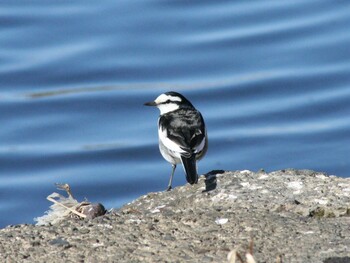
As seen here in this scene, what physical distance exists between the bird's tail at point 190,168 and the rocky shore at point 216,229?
450 mm

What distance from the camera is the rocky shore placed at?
20.3 ft

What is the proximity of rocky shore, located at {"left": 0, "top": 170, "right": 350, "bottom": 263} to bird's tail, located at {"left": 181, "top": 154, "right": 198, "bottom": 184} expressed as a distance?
45 centimetres

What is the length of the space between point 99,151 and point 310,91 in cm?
287

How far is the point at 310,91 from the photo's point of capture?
14602 mm

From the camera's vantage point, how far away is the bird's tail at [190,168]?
318 inches

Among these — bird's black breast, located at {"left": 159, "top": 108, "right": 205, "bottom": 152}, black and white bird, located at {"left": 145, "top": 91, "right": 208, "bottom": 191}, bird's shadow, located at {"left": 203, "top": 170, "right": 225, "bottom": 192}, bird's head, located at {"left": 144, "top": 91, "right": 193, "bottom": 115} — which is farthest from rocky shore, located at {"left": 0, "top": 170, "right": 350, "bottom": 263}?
bird's head, located at {"left": 144, "top": 91, "right": 193, "bottom": 115}

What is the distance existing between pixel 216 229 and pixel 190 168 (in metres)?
1.90

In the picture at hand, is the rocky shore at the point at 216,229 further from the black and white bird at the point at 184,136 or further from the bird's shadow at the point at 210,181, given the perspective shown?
the black and white bird at the point at 184,136

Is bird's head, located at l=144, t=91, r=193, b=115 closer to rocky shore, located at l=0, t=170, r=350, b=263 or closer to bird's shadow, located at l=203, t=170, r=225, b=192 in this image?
bird's shadow, located at l=203, t=170, r=225, b=192

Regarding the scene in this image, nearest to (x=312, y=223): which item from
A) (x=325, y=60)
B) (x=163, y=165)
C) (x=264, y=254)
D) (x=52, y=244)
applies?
(x=264, y=254)

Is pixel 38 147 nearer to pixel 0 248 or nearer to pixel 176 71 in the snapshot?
pixel 176 71

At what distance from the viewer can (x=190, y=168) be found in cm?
844

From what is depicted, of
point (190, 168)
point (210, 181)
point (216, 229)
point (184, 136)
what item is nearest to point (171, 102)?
point (184, 136)

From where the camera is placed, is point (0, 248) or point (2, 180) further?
point (2, 180)
